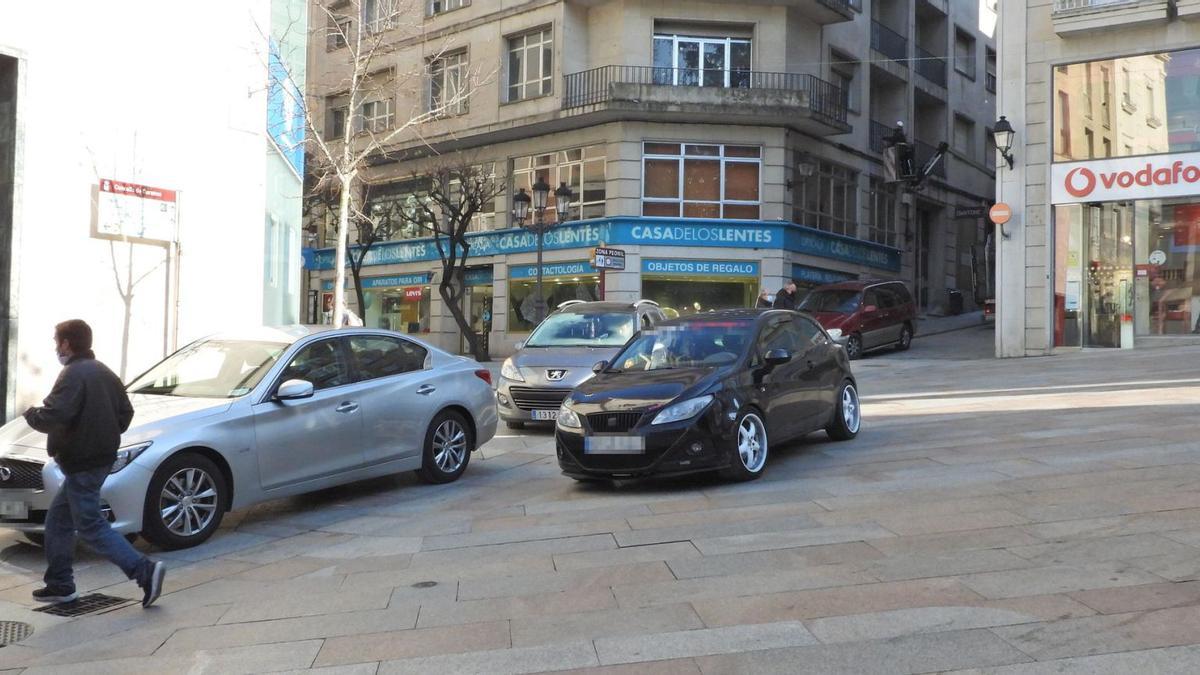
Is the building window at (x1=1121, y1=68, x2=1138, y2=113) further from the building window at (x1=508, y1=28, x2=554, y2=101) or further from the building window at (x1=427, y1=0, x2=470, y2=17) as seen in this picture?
the building window at (x1=427, y1=0, x2=470, y2=17)

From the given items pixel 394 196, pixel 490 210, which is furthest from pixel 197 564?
pixel 394 196

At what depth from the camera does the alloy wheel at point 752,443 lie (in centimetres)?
841

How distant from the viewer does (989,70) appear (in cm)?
4247

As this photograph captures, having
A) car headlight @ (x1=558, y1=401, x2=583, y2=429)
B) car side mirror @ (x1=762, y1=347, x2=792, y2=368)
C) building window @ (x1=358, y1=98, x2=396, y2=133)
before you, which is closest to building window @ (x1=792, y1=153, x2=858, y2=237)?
building window @ (x1=358, y1=98, x2=396, y2=133)

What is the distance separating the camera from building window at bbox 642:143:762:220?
29.2 meters

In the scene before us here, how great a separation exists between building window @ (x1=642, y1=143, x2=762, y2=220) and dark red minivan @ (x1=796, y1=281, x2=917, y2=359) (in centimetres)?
563

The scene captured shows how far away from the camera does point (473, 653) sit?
4641mm

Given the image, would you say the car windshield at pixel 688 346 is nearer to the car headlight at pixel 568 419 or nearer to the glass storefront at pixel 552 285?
the car headlight at pixel 568 419

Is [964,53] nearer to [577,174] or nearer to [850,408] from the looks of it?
[577,174]

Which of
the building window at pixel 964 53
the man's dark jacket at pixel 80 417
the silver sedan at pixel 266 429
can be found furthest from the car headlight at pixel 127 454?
the building window at pixel 964 53

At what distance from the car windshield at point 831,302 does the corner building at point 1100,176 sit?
3375mm

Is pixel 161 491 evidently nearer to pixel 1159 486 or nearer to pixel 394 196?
pixel 1159 486

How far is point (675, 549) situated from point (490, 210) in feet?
90.8

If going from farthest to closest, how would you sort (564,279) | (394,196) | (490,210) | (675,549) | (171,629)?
(394,196), (490,210), (564,279), (675,549), (171,629)
